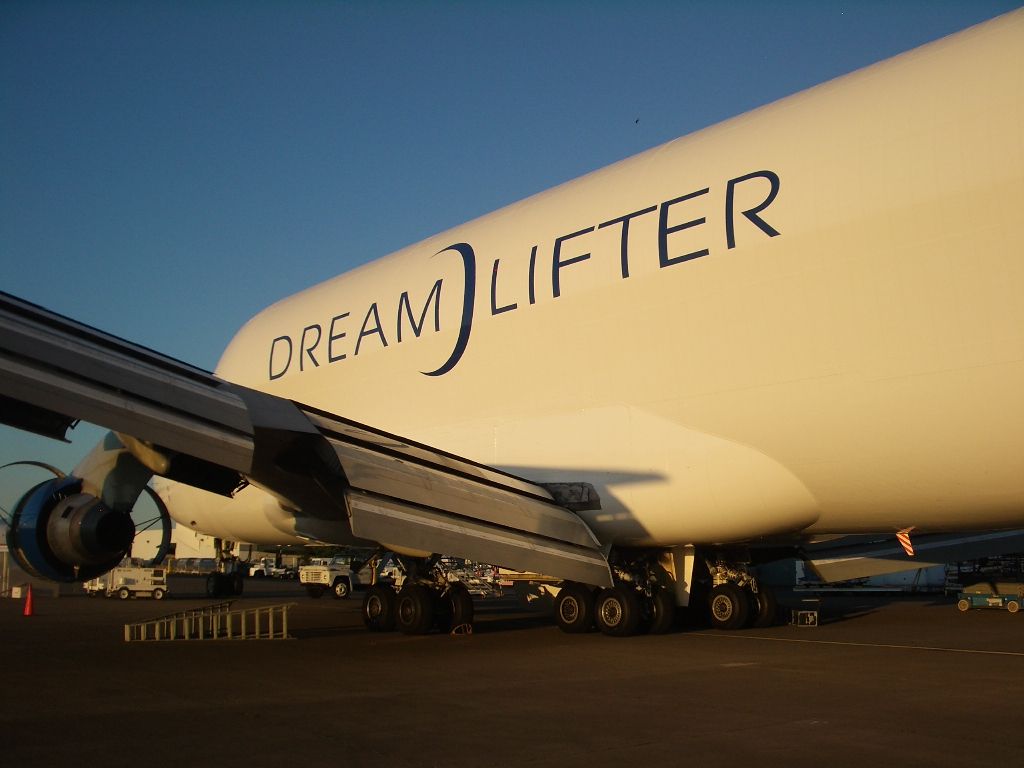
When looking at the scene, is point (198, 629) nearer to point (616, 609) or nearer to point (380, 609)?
point (380, 609)

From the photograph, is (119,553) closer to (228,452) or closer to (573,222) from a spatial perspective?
(228,452)

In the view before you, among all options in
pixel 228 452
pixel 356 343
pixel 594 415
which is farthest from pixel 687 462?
pixel 356 343

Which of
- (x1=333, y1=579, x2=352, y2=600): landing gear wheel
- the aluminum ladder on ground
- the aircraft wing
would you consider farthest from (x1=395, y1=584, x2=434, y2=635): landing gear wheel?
(x1=333, y1=579, x2=352, y2=600): landing gear wheel

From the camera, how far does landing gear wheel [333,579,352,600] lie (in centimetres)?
3250

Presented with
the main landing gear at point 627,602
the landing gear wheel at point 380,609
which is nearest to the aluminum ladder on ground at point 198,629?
the landing gear wheel at point 380,609

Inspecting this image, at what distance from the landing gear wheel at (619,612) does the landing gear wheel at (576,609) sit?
1.53 ft

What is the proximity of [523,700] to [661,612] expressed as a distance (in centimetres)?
650

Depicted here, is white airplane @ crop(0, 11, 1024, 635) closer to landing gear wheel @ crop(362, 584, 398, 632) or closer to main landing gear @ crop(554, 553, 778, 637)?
main landing gear @ crop(554, 553, 778, 637)

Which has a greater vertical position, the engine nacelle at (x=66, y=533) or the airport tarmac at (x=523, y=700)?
the engine nacelle at (x=66, y=533)

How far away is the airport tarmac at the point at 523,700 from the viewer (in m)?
7.10

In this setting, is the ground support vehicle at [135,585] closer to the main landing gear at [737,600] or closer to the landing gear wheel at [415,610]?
the landing gear wheel at [415,610]

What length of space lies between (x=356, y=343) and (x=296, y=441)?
6.71m

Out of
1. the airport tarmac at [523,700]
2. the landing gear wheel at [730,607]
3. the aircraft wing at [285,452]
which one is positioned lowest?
the airport tarmac at [523,700]

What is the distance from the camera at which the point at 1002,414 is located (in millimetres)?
10273
